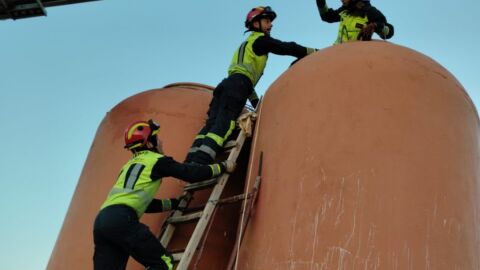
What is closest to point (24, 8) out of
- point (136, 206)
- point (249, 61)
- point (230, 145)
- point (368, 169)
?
point (249, 61)

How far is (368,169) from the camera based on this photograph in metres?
4.33

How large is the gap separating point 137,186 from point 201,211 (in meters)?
0.70

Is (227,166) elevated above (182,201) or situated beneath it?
elevated above


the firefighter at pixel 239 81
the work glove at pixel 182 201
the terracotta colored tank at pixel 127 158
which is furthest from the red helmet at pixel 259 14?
the work glove at pixel 182 201

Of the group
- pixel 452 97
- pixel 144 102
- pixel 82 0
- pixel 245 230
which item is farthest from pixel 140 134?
pixel 82 0

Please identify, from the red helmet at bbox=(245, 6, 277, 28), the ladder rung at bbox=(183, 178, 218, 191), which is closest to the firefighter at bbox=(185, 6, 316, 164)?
the red helmet at bbox=(245, 6, 277, 28)

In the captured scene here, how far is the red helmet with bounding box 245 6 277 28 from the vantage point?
6.40 meters

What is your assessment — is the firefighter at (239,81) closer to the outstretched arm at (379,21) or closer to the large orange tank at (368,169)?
the large orange tank at (368,169)

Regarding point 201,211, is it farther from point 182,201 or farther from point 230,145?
point 230,145

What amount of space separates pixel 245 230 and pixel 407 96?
170 centimetres

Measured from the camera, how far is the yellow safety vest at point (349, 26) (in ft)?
23.5

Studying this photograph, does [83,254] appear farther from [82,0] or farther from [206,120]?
[82,0]

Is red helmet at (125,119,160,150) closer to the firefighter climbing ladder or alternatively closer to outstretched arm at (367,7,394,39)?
the firefighter climbing ladder

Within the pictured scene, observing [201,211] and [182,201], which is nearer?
[201,211]
